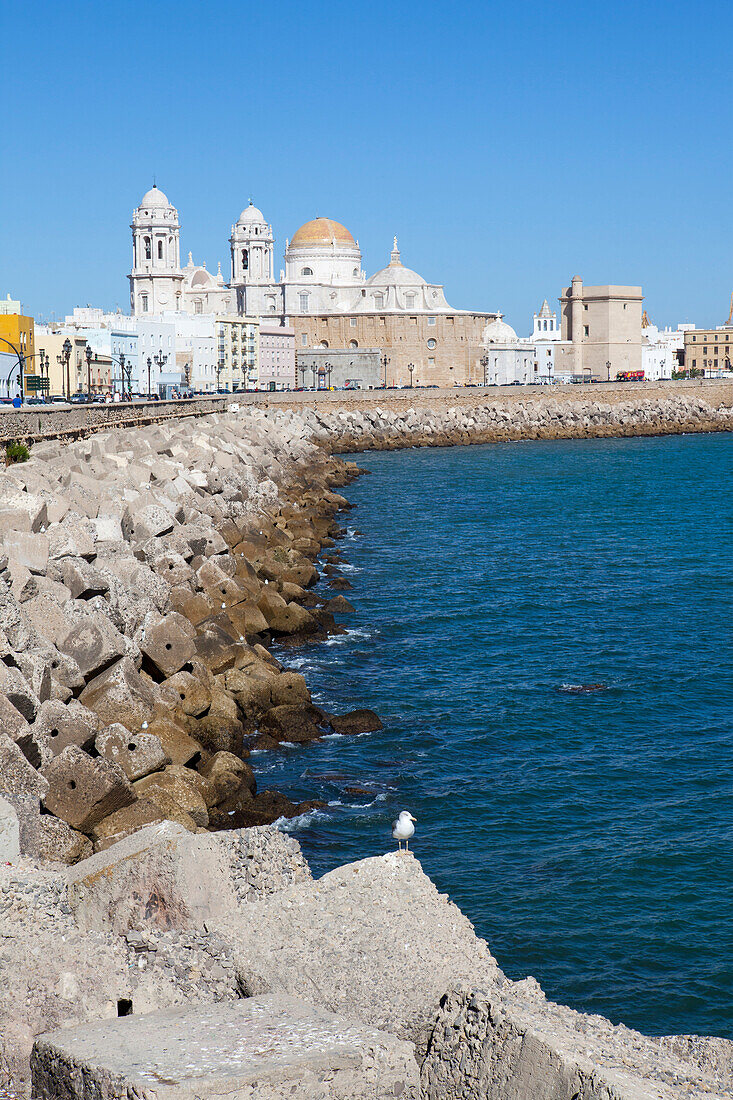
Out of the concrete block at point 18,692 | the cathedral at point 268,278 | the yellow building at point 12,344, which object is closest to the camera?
the concrete block at point 18,692

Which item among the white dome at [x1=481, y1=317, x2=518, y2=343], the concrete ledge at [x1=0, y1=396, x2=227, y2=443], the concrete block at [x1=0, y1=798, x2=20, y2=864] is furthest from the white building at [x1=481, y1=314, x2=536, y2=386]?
the concrete block at [x1=0, y1=798, x2=20, y2=864]

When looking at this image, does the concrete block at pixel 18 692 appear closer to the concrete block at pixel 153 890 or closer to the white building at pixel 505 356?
the concrete block at pixel 153 890

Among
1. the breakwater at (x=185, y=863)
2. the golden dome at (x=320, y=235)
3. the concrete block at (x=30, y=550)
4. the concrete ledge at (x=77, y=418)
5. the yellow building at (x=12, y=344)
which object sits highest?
the golden dome at (x=320, y=235)

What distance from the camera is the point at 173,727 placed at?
8.98 meters

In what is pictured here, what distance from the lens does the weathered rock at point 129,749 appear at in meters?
7.78

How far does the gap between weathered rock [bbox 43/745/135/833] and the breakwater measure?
0.01 metres

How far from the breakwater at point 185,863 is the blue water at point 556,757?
3.03 ft

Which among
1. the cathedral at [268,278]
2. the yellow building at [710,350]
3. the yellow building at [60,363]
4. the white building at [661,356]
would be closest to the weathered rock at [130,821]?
the yellow building at [60,363]

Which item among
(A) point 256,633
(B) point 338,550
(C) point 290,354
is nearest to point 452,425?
(C) point 290,354

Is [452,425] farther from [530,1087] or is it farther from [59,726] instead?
[530,1087]

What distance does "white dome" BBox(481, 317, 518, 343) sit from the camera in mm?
95219

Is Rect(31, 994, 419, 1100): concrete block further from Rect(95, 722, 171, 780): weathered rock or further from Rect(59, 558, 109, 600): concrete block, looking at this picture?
Rect(59, 558, 109, 600): concrete block

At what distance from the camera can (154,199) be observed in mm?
91938

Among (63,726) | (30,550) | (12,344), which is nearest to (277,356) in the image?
(12,344)
